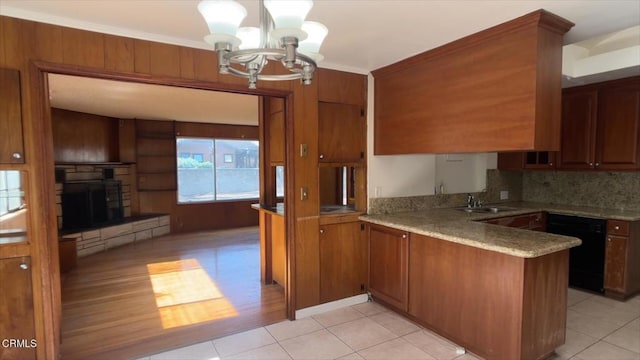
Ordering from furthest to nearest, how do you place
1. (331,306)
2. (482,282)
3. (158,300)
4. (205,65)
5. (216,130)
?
(216,130) < (158,300) < (331,306) < (205,65) < (482,282)

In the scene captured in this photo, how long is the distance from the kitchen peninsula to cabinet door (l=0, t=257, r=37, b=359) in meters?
2.69

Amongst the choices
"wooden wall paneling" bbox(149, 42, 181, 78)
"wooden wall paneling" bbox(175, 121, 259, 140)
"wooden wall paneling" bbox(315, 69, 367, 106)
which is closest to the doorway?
"wooden wall paneling" bbox(315, 69, 367, 106)

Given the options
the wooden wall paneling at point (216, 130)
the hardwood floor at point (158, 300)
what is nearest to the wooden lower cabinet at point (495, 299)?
the hardwood floor at point (158, 300)

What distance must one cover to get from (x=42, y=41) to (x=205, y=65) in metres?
1.01

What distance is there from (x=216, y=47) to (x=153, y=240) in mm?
6068

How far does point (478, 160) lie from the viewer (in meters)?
4.41

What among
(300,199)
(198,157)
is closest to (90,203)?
(198,157)

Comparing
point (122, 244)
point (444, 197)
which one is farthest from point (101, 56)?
point (122, 244)

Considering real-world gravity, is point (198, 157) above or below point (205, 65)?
below

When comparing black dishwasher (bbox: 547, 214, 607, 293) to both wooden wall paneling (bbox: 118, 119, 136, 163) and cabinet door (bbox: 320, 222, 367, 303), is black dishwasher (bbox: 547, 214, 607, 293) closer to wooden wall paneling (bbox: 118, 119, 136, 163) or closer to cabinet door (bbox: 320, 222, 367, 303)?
cabinet door (bbox: 320, 222, 367, 303)

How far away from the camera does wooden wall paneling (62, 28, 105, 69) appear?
2.21 metres

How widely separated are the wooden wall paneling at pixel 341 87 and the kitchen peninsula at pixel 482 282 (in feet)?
4.10

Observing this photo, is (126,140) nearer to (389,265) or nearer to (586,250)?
(389,265)

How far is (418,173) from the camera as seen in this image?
3.73 meters
